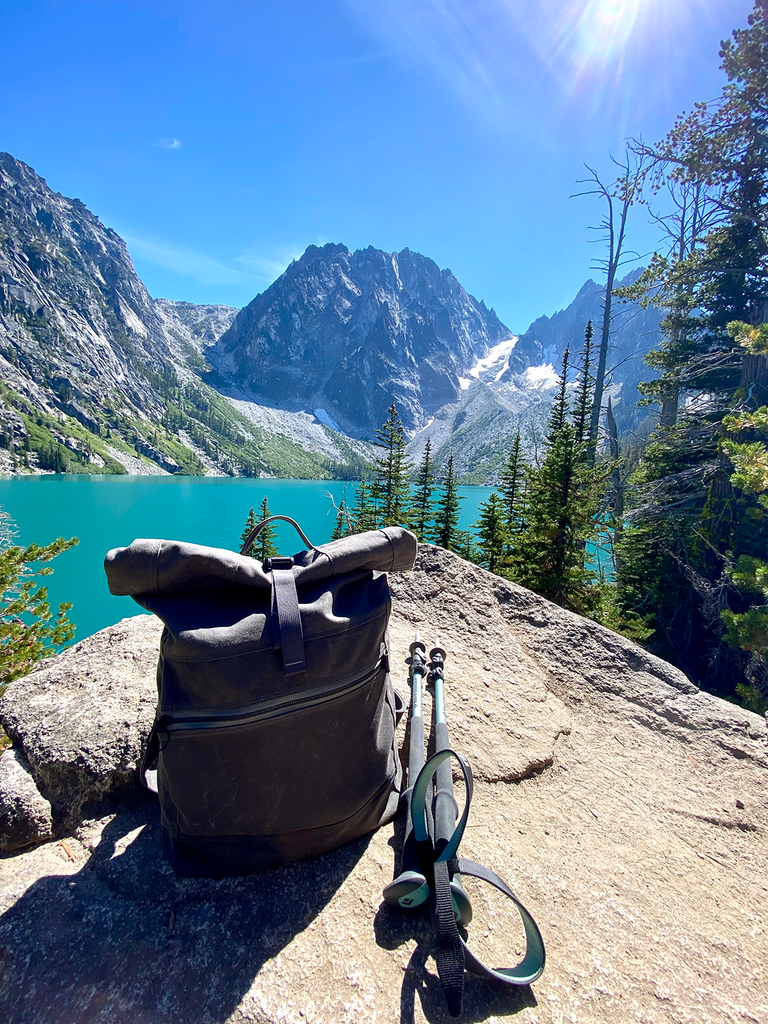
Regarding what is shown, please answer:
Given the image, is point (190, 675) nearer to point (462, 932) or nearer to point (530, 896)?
point (462, 932)

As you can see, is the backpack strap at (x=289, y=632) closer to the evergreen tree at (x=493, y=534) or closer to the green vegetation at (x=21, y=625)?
the green vegetation at (x=21, y=625)

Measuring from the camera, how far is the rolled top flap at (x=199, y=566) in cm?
142

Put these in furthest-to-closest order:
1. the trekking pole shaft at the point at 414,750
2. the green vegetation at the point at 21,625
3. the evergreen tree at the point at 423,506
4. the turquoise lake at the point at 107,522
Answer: the turquoise lake at the point at 107,522 < the evergreen tree at the point at 423,506 < the green vegetation at the point at 21,625 < the trekking pole shaft at the point at 414,750

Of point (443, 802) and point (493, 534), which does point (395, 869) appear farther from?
point (493, 534)

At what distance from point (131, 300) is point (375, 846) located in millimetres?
225502

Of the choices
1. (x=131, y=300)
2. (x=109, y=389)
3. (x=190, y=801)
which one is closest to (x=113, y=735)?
(x=190, y=801)

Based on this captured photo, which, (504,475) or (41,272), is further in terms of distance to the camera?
(41,272)

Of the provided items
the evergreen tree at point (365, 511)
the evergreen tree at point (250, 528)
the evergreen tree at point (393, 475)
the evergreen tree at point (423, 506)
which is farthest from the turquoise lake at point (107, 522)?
the evergreen tree at point (423, 506)

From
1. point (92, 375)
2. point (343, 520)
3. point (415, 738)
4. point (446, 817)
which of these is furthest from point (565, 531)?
point (92, 375)

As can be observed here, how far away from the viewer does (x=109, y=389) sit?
451 feet

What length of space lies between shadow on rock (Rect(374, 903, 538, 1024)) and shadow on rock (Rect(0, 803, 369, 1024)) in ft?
0.96

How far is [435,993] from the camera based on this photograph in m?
1.20

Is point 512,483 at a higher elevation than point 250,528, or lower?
lower

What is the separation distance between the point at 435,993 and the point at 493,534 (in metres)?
16.8
